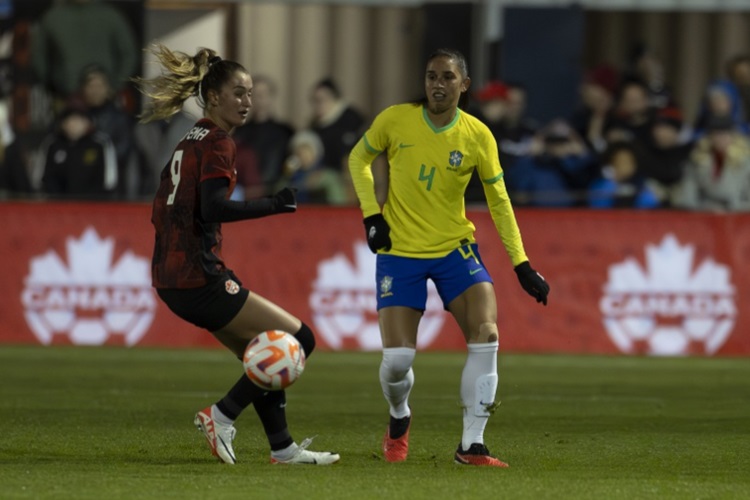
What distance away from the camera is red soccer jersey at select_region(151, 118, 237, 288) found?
8.41m

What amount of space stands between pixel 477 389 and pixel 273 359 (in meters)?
1.18

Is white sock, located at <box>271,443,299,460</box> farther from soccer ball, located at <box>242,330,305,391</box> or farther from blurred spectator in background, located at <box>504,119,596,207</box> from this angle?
blurred spectator in background, located at <box>504,119,596,207</box>

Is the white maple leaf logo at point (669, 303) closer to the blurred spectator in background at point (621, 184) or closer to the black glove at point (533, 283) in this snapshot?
the blurred spectator in background at point (621, 184)

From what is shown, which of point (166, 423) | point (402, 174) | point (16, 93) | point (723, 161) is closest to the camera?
point (402, 174)

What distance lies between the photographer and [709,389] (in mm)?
14086

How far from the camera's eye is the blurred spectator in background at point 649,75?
19.6 meters

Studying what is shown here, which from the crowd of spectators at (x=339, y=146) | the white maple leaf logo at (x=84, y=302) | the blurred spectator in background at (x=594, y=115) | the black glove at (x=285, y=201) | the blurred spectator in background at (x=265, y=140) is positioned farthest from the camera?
the blurred spectator in background at (x=594, y=115)

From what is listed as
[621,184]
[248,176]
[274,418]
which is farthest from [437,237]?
[248,176]

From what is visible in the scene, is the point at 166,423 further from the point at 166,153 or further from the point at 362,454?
the point at 166,153

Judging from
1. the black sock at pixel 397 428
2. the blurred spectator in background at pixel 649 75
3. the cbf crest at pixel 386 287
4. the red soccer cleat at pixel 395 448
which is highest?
the blurred spectator in background at pixel 649 75

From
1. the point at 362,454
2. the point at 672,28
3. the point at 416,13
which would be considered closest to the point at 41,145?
the point at 416,13

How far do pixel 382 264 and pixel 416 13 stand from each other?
1294 cm

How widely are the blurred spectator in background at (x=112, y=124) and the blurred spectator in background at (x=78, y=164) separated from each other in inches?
9.3

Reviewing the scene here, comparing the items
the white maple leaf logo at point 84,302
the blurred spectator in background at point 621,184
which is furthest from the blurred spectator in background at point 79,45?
the blurred spectator in background at point 621,184
